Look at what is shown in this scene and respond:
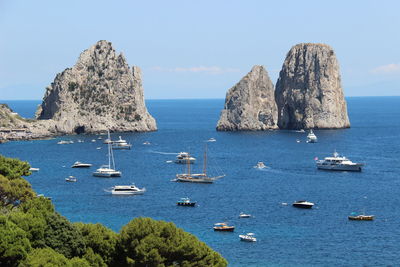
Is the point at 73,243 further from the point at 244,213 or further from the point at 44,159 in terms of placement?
the point at 44,159

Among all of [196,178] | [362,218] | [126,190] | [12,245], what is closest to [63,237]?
[12,245]

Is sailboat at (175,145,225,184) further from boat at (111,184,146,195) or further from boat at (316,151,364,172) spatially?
boat at (316,151,364,172)

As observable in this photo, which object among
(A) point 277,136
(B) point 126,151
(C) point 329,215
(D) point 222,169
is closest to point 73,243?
Answer: (C) point 329,215

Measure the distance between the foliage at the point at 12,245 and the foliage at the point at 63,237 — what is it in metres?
3.05

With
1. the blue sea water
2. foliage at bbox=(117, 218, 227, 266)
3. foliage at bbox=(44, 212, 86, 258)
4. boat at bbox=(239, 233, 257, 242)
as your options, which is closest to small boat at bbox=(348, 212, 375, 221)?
the blue sea water

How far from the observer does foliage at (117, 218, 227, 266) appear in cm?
4703

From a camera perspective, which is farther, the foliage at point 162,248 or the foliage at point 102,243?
the foliage at point 102,243

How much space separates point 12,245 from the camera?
43.8 m

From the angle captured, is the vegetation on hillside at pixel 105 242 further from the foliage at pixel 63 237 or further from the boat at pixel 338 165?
the boat at pixel 338 165

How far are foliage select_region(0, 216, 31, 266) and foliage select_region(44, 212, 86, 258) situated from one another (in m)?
3.05

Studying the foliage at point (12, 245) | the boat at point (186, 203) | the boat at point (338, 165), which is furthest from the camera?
the boat at point (338, 165)

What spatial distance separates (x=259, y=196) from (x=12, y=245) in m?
58.3

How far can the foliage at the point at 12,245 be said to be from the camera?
43625 millimetres

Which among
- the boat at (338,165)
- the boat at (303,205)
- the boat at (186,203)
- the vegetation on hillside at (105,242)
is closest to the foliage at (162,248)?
the vegetation on hillside at (105,242)
